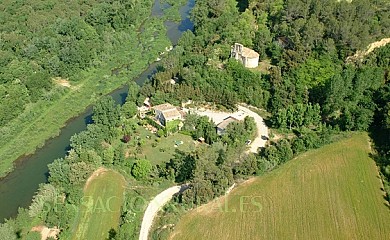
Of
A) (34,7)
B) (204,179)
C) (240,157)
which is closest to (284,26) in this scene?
(240,157)

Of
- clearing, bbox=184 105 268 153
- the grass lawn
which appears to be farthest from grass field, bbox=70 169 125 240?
clearing, bbox=184 105 268 153

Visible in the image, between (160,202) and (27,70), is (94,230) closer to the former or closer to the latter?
(160,202)

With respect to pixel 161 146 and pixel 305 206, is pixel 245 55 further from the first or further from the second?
pixel 305 206

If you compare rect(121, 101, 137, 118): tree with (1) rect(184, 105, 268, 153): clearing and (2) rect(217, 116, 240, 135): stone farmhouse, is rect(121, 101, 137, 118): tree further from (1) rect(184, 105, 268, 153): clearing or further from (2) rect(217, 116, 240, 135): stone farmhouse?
(2) rect(217, 116, 240, 135): stone farmhouse

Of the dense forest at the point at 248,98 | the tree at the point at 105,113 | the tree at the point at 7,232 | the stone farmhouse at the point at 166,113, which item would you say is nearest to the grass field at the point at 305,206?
the dense forest at the point at 248,98

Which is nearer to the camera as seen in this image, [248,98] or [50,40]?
[248,98]

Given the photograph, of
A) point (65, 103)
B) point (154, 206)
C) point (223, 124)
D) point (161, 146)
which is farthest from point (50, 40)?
point (154, 206)
